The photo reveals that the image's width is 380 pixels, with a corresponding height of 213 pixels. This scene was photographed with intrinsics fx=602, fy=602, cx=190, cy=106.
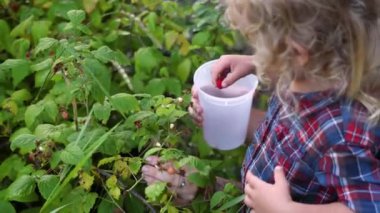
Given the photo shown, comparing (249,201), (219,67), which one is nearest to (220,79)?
(219,67)

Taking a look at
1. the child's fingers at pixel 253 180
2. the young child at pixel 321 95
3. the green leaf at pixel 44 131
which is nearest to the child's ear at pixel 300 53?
the young child at pixel 321 95

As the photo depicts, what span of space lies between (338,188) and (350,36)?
0.90 ft

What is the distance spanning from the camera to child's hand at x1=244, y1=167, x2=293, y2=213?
3.77 ft

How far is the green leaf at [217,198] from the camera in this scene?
1.32 m

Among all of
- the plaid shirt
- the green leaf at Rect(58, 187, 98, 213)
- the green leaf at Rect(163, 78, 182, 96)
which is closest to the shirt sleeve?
the plaid shirt

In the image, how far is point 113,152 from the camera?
4.46 ft

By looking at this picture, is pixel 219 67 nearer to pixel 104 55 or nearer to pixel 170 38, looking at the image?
pixel 104 55

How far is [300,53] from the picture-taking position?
1053 millimetres

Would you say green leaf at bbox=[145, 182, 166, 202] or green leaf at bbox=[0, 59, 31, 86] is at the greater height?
green leaf at bbox=[0, 59, 31, 86]

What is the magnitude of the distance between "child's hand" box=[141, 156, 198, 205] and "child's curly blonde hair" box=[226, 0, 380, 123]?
0.36m

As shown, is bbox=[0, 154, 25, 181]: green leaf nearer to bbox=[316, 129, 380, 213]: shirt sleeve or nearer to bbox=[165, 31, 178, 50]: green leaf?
bbox=[165, 31, 178, 50]: green leaf

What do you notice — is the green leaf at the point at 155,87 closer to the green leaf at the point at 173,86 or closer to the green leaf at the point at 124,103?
the green leaf at the point at 173,86

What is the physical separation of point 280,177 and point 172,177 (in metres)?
0.30

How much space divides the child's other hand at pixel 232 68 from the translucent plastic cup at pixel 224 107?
0.07 ft
